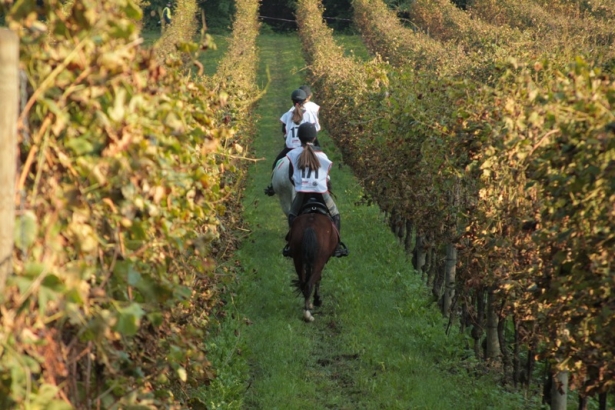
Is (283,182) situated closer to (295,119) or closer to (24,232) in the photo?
(295,119)

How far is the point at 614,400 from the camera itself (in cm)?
806

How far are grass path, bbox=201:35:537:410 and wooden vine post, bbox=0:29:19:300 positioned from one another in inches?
102

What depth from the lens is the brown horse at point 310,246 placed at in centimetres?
1027

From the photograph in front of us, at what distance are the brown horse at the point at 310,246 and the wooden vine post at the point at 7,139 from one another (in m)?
7.33

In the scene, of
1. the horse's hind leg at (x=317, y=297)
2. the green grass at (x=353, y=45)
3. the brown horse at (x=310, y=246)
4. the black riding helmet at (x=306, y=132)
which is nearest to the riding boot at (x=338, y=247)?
the brown horse at (x=310, y=246)

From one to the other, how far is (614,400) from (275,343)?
12.3 ft

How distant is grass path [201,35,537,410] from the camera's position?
8.25 m

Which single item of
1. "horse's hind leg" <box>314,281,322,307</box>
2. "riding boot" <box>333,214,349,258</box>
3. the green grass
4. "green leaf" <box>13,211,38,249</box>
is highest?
"green leaf" <box>13,211,38,249</box>

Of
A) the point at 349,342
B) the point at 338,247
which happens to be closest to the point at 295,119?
the point at 338,247

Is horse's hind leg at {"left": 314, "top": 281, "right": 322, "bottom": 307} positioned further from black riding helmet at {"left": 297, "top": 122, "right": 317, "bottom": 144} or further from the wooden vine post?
the wooden vine post

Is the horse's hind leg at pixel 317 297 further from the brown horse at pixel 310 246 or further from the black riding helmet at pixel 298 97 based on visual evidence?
the black riding helmet at pixel 298 97

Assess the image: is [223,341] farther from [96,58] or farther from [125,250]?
[96,58]

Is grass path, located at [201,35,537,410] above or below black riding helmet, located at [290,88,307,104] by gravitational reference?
below

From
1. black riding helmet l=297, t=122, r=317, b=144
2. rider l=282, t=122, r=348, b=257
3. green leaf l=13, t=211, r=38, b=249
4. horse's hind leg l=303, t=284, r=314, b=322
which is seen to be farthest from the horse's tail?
green leaf l=13, t=211, r=38, b=249
